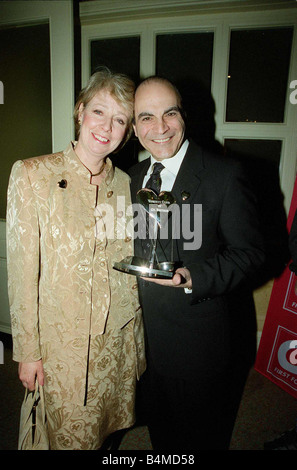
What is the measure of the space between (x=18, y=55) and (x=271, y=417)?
3.86 m

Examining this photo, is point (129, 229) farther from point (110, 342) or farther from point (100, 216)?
point (110, 342)

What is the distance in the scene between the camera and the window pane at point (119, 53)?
2.68m

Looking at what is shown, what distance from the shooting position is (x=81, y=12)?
8.51 feet

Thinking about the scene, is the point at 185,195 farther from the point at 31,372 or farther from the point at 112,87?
the point at 31,372

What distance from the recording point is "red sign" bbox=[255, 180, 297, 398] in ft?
7.61

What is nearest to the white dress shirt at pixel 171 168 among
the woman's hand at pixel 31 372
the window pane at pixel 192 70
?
the woman's hand at pixel 31 372

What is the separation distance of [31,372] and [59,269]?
0.51 metres

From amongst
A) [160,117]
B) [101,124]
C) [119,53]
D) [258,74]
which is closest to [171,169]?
[160,117]

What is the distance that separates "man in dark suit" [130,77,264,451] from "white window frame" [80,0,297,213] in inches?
55.5

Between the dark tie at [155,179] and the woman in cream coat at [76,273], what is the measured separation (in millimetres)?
189

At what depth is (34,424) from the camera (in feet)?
4.44

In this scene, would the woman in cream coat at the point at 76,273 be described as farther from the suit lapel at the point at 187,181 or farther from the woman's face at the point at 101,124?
the suit lapel at the point at 187,181

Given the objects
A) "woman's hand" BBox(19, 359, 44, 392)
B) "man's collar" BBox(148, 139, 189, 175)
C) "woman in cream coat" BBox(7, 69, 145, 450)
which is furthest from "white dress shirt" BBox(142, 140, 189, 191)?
"woman's hand" BBox(19, 359, 44, 392)
